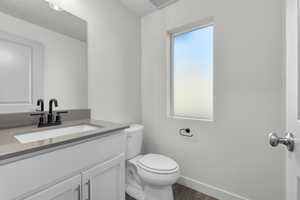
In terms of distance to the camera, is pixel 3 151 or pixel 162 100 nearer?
pixel 3 151

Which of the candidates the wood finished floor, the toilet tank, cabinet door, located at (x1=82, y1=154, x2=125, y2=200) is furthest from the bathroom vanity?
the wood finished floor

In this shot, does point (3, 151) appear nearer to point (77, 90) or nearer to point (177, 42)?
point (77, 90)

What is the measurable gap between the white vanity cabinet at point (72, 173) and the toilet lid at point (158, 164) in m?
0.29

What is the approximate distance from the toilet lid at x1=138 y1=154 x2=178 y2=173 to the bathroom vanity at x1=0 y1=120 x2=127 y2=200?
0.29 meters

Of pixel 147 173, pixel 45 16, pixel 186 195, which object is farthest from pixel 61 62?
pixel 186 195

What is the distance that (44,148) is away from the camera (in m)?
0.69

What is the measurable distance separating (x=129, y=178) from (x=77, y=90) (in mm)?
1093

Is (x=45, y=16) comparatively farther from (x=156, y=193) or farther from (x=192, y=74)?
(x=156, y=193)

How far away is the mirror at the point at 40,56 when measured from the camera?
1.05 metres

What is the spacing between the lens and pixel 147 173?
52.6 inches

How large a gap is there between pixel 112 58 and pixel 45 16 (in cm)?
71

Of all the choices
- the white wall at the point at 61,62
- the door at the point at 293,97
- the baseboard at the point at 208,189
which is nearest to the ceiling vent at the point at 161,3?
the white wall at the point at 61,62

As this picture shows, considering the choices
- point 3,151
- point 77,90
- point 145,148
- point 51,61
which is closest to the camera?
point 3,151

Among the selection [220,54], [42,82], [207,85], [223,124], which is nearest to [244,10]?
[220,54]
